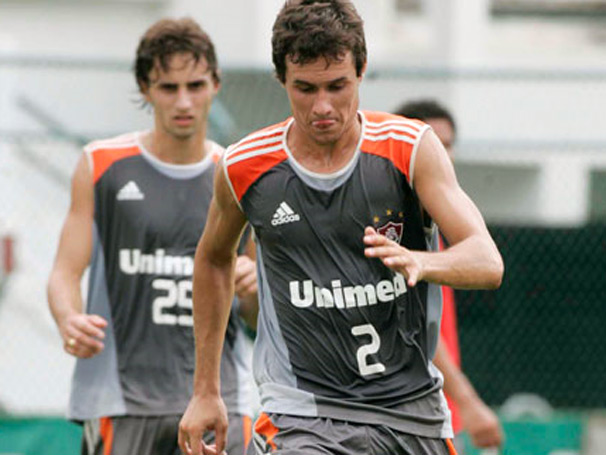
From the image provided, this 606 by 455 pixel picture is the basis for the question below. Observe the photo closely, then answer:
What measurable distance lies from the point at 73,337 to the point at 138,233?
757mm

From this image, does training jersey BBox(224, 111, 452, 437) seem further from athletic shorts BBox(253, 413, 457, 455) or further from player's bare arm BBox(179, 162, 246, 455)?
player's bare arm BBox(179, 162, 246, 455)

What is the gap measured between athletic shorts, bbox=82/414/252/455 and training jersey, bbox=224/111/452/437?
1.22 m

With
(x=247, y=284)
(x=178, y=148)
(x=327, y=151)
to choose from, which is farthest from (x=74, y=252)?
(x=327, y=151)

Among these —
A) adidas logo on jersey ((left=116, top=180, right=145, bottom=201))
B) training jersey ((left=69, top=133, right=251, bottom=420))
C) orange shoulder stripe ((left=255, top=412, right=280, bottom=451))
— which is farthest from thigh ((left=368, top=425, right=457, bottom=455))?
adidas logo on jersey ((left=116, top=180, right=145, bottom=201))

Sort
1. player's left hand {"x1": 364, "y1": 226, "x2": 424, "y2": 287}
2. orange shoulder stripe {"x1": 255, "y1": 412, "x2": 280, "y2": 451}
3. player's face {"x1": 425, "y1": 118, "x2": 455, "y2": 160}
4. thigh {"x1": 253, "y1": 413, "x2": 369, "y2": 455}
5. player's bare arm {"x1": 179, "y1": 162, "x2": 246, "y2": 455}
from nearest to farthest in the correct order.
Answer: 1. player's left hand {"x1": 364, "y1": 226, "x2": 424, "y2": 287}
2. thigh {"x1": 253, "y1": 413, "x2": 369, "y2": 455}
3. orange shoulder stripe {"x1": 255, "y1": 412, "x2": 280, "y2": 451}
4. player's bare arm {"x1": 179, "y1": 162, "x2": 246, "y2": 455}
5. player's face {"x1": 425, "y1": 118, "x2": 455, "y2": 160}

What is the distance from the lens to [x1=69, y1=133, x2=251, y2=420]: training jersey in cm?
495

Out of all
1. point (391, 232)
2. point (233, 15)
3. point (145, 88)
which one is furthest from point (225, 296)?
point (233, 15)

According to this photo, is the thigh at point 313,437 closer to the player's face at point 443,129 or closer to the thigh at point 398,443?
the thigh at point 398,443

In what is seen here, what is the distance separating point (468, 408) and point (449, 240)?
6.26 feet

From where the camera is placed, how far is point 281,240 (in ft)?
12.0

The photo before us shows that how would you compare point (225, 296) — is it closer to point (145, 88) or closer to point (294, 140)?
point (294, 140)

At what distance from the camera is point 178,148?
509 centimetres

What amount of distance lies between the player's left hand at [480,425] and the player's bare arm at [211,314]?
148cm

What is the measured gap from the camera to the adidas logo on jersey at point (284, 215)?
142 inches
